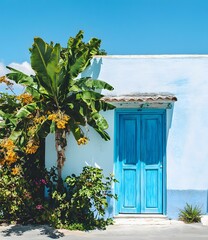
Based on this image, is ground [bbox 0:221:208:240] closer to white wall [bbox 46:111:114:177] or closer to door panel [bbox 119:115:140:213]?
door panel [bbox 119:115:140:213]

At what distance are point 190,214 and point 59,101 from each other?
13.4ft

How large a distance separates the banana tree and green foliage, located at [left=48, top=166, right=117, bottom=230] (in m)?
0.59

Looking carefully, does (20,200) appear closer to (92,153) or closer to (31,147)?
(31,147)

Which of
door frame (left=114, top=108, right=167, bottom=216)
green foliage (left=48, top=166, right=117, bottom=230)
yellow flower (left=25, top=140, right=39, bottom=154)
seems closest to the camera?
yellow flower (left=25, top=140, right=39, bottom=154)

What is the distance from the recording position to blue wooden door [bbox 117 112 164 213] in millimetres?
10102

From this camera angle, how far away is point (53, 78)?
9094 millimetres

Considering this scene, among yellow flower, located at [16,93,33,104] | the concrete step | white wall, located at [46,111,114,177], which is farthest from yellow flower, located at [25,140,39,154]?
the concrete step

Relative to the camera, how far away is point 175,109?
10.0m

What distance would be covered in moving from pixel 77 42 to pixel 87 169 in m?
3.08

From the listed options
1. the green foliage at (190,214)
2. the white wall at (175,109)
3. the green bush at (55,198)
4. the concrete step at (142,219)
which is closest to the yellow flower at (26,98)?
the white wall at (175,109)

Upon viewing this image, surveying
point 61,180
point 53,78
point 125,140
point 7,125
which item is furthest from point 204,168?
point 7,125

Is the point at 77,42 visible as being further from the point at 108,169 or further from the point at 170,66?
the point at 108,169

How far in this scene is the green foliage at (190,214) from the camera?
969 centimetres

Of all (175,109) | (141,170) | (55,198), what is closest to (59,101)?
(55,198)
